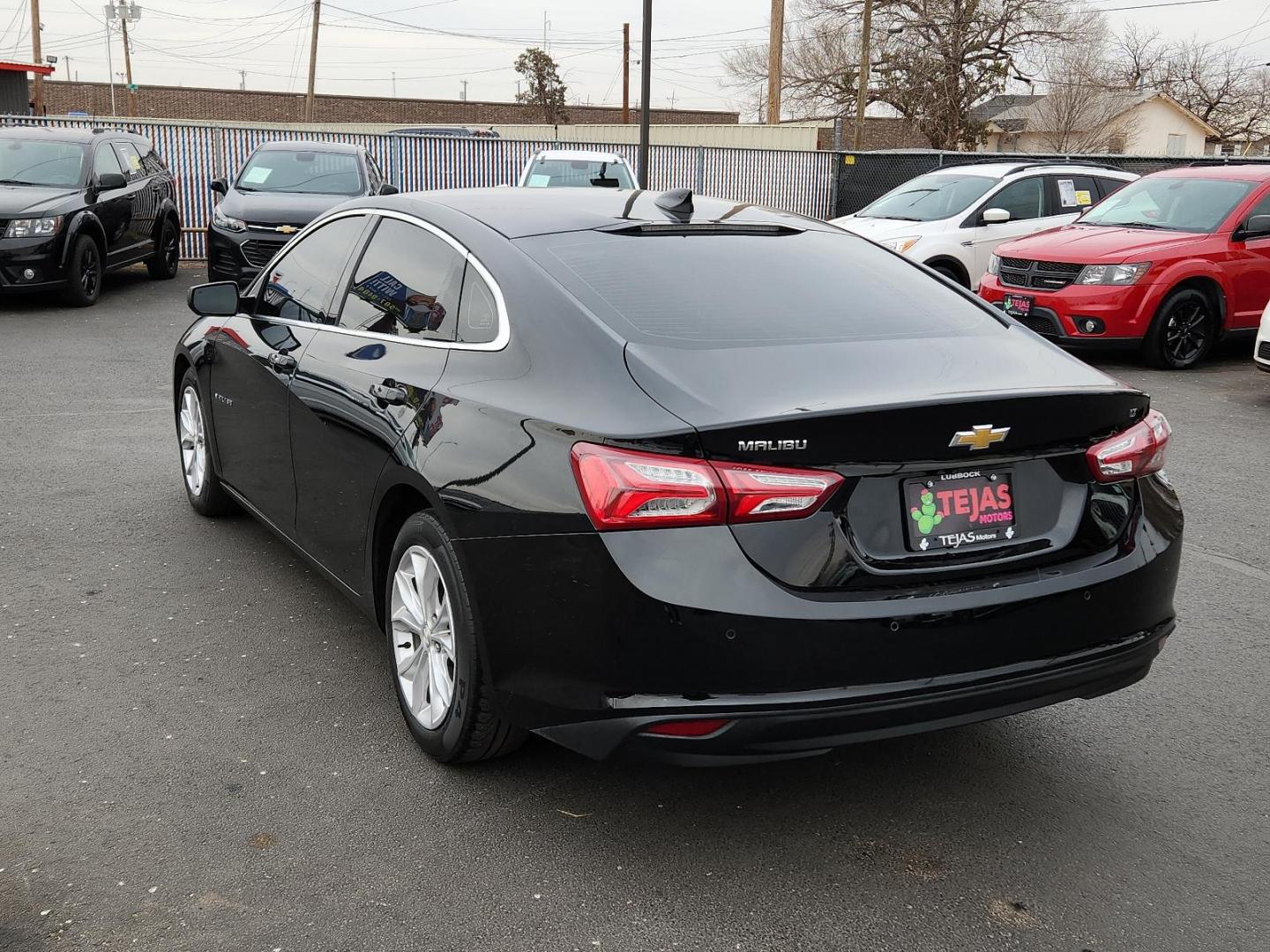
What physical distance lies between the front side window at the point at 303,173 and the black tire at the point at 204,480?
29.8 ft

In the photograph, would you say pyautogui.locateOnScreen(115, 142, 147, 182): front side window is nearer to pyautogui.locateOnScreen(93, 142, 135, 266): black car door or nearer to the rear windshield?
pyautogui.locateOnScreen(93, 142, 135, 266): black car door

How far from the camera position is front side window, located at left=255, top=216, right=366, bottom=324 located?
4.52 meters

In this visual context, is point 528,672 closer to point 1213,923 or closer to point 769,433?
point 769,433

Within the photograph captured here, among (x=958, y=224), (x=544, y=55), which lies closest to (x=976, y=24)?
(x=544, y=55)

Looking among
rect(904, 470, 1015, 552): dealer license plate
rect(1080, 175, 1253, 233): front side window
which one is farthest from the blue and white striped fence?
rect(904, 470, 1015, 552): dealer license plate

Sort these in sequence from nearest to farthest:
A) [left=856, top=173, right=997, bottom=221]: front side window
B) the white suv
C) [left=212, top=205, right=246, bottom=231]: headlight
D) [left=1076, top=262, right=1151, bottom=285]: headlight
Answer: [left=1076, top=262, right=1151, bottom=285]: headlight → the white suv → [left=212, top=205, right=246, bottom=231]: headlight → [left=856, top=173, right=997, bottom=221]: front side window

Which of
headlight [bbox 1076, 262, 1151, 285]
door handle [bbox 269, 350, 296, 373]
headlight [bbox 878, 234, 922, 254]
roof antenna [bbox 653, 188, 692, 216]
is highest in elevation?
roof antenna [bbox 653, 188, 692, 216]

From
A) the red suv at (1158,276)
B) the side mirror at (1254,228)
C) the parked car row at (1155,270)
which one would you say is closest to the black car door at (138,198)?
the parked car row at (1155,270)

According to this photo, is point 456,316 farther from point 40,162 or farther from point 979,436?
point 40,162

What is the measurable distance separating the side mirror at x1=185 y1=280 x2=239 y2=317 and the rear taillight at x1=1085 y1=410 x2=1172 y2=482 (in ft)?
11.3

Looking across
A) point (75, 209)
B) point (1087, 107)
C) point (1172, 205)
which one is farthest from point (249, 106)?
point (1172, 205)

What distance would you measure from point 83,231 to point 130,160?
2249 mm

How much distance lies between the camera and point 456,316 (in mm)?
3654

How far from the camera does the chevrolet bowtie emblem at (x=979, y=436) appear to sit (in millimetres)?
2900
